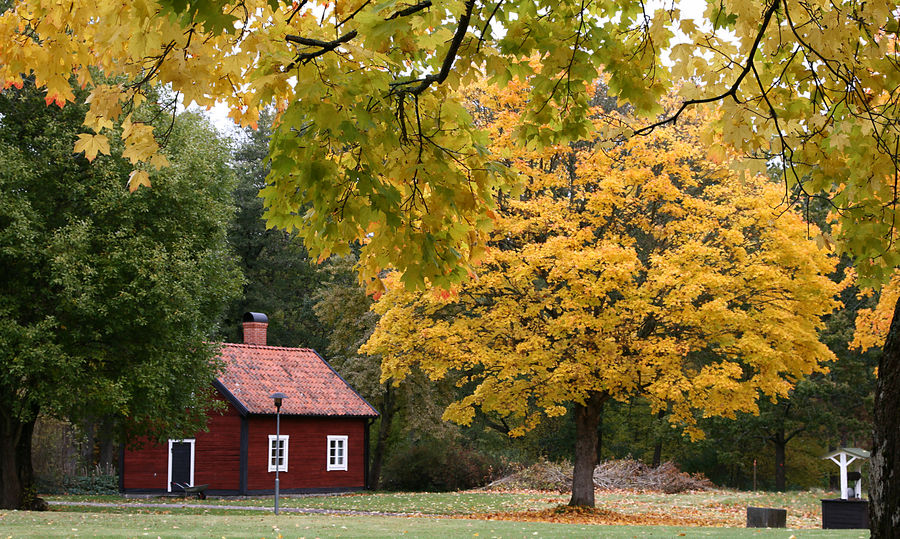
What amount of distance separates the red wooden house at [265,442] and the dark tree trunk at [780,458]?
1822 centimetres

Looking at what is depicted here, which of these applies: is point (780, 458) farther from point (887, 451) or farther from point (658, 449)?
point (887, 451)

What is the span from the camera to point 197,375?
22766 millimetres

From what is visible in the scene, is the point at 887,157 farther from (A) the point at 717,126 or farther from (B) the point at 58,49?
(B) the point at 58,49

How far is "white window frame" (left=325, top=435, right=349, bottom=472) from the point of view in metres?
32.9

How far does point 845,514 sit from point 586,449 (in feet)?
21.0

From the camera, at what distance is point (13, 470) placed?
20.9 meters

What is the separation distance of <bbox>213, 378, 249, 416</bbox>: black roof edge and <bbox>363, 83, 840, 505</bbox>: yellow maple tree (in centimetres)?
1078

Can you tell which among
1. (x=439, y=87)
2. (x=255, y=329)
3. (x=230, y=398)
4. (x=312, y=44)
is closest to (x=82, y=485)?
(x=230, y=398)

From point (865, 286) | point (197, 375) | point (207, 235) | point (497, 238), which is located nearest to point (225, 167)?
point (207, 235)

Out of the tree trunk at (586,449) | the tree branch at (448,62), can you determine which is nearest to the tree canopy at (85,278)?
the tree trunk at (586,449)

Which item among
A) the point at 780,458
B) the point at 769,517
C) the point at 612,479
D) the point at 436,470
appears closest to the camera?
the point at 769,517

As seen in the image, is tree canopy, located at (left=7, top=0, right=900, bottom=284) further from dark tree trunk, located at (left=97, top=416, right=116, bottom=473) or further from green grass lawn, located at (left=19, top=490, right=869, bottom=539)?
dark tree trunk, located at (left=97, top=416, right=116, bottom=473)

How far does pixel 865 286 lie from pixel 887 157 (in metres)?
1.31

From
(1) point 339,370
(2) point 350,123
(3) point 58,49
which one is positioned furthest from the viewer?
(1) point 339,370
